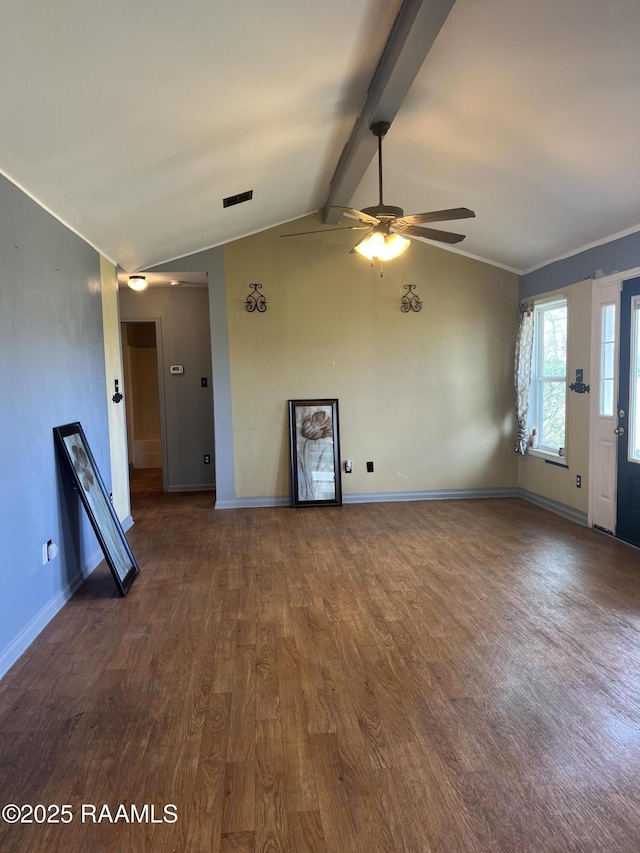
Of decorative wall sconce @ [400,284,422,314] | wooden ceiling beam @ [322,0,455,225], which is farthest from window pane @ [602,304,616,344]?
wooden ceiling beam @ [322,0,455,225]

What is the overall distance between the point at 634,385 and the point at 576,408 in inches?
31.2

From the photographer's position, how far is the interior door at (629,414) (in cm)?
404

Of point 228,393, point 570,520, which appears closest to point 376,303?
point 228,393

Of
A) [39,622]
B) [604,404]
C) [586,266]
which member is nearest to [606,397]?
[604,404]

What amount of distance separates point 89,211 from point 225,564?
2.64m

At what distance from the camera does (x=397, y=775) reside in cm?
185

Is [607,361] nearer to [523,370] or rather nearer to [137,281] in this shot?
[523,370]

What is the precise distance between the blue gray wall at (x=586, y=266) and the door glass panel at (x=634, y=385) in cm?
38

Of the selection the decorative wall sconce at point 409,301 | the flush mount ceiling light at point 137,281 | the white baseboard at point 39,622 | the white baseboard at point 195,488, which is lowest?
the white baseboard at point 39,622

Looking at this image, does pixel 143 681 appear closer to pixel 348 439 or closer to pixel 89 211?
pixel 89 211

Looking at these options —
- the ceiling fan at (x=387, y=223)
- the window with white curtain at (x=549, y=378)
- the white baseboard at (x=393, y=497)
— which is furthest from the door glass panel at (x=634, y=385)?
the white baseboard at (x=393, y=497)

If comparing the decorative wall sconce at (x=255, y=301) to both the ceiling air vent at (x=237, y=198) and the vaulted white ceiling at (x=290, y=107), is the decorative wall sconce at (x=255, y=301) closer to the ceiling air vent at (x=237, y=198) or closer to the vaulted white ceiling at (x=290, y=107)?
the vaulted white ceiling at (x=290, y=107)

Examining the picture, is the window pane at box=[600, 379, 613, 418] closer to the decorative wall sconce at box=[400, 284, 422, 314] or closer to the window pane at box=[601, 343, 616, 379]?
the window pane at box=[601, 343, 616, 379]

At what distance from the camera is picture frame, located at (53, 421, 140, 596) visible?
132 inches
